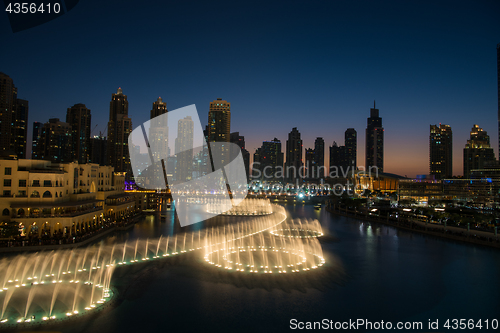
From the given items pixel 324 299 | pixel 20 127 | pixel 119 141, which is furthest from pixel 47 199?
pixel 119 141

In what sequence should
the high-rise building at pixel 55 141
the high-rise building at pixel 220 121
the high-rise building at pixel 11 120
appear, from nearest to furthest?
1. the high-rise building at pixel 11 120
2. the high-rise building at pixel 55 141
3. the high-rise building at pixel 220 121

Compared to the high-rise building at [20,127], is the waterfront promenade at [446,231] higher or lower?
lower

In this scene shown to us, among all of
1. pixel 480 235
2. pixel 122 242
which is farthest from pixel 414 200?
pixel 122 242

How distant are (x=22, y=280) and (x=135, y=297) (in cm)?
691

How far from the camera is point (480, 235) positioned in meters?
30.1

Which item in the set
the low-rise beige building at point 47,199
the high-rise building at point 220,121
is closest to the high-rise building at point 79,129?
the high-rise building at point 220,121

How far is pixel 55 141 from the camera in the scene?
387ft

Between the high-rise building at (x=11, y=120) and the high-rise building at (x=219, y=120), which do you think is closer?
the high-rise building at (x=11, y=120)

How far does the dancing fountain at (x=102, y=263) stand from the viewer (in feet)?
45.0

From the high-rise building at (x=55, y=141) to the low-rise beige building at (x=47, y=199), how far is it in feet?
323

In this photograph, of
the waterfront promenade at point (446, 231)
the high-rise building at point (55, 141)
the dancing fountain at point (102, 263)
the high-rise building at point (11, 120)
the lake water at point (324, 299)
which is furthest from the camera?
the high-rise building at point (55, 141)

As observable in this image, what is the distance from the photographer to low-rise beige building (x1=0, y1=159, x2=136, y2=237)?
26.7 meters

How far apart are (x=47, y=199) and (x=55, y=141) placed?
105410 millimetres

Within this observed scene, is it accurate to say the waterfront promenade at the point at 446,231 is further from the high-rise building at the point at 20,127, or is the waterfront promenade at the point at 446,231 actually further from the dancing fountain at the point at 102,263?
the high-rise building at the point at 20,127
